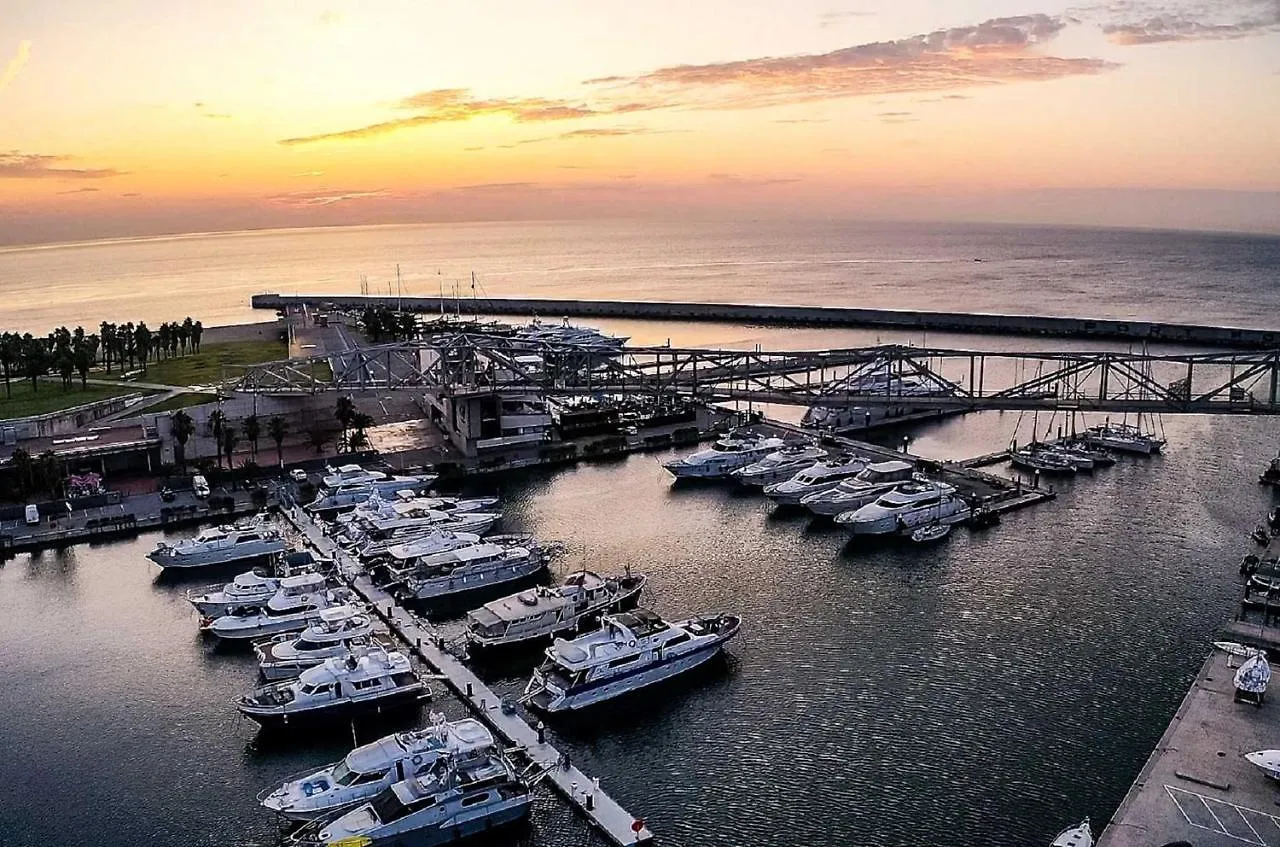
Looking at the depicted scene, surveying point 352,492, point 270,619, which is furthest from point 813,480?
point 270,619

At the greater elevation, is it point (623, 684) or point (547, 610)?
point (547, 610)

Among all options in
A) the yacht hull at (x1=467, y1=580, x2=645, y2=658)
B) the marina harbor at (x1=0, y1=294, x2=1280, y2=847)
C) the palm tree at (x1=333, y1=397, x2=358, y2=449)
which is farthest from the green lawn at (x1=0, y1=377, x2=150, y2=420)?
the yacht hull at (x1=467, y1=580, x2=645, y2=658)

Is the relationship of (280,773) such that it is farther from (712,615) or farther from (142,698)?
(712,615)

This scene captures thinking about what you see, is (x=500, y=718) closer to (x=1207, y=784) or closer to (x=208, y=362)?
(x=1207, y=784)

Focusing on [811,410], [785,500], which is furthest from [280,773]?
[811,410]

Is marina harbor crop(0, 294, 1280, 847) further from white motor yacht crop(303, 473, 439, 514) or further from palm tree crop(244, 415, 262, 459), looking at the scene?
palm tree crop(244, 415, 262, 459)

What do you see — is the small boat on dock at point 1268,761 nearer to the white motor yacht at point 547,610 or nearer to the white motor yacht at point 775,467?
the white motor yacht at point 547,610

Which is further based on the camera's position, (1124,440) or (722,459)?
(1124,440)

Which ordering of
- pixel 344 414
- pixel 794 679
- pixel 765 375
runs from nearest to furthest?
1. pixel 794 679
2. pixel 344 414
3. pixel 765 375
